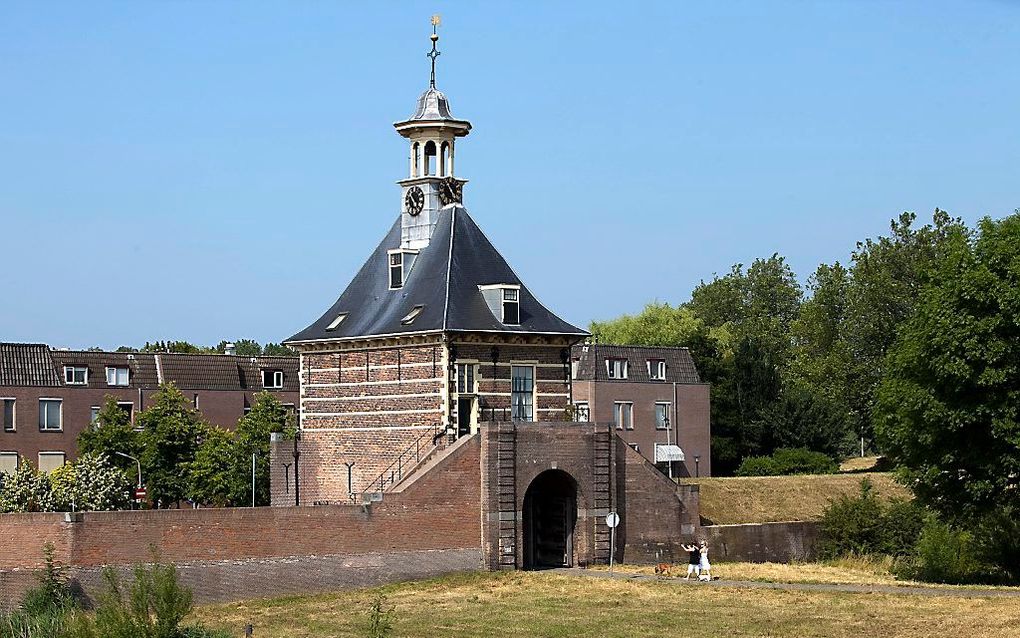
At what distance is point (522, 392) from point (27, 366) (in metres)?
27.6

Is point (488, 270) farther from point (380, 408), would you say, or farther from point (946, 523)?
point (946, 523)

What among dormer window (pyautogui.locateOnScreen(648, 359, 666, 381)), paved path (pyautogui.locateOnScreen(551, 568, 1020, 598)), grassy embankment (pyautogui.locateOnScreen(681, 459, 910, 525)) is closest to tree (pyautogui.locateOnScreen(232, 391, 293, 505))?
grassy embankment (pyautogui.locateOnScreen(681, 459, 910, 525))

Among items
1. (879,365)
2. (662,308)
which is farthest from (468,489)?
(662,308)

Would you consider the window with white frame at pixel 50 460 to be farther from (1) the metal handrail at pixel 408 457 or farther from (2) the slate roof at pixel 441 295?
(1) the metal handrail at pixel 408 457

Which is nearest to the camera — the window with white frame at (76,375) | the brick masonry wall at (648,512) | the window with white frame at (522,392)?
the brick masonry wall at (648,512)

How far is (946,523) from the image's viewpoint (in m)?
43.4

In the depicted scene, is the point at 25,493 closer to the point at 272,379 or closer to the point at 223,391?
the point at 223,391

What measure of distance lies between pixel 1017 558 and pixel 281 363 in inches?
1531

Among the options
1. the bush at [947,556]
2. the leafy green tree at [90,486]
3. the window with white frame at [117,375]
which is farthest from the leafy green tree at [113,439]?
the bush at [947,556]

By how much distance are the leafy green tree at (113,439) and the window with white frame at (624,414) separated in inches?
836

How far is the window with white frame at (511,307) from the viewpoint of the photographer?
155 ft

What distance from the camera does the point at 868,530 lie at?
5194cm

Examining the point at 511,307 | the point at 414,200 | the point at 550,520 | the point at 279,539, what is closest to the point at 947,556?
the point at 550,520

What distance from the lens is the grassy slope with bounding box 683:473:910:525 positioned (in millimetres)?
55719
